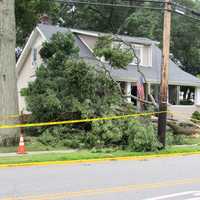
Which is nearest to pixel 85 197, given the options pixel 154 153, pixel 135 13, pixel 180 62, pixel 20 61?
pixel 154 153

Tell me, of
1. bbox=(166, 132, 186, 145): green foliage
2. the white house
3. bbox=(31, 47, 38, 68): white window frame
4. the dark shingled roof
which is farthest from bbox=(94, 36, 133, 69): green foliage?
bbox=(31, 47, 38, 68): white window frame

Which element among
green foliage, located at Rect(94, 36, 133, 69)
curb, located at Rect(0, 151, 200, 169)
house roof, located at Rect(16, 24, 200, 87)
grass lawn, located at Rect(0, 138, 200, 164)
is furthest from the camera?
house roof, located at Rect(16, 24, 200, 87)

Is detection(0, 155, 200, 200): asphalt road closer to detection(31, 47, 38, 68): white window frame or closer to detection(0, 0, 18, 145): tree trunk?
detection(0, 0, 18, 145): tree trunk

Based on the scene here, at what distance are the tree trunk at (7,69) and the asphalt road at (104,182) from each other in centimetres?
493

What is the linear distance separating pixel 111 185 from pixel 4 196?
96.1 inches

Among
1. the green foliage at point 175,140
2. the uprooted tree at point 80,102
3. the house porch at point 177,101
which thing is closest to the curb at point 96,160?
the uprooted tree at point 80,102

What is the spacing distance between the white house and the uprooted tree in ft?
20.0

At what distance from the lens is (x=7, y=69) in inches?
639

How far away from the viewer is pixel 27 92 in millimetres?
20219

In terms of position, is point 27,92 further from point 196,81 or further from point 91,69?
point 196,81

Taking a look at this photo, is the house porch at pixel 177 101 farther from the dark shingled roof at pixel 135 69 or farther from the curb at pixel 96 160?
the curb at pixel 96 160

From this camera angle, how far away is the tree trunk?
1612cm

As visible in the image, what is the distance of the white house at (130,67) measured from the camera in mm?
27547

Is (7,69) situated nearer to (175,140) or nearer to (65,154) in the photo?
(65,154)
